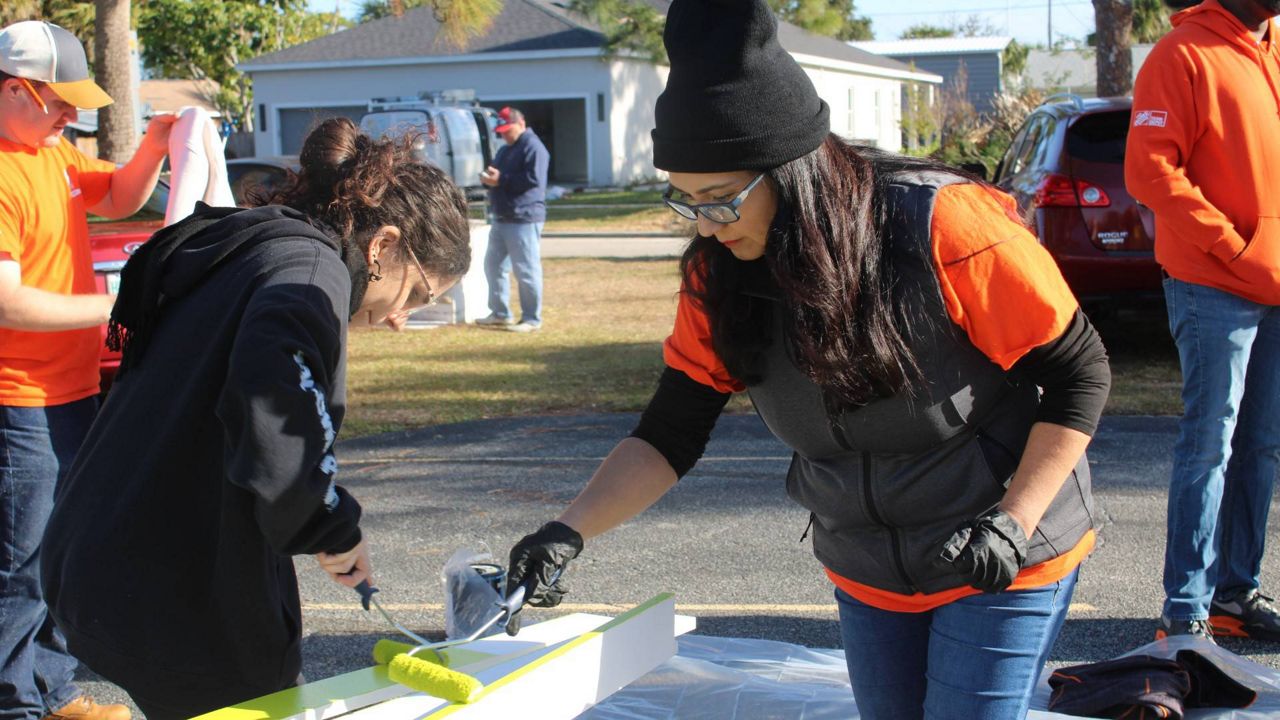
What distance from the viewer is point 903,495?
7.16 feet

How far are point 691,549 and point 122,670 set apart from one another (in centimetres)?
318

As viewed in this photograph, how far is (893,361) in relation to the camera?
206 cm

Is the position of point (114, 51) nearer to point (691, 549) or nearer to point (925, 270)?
point (691, 549)

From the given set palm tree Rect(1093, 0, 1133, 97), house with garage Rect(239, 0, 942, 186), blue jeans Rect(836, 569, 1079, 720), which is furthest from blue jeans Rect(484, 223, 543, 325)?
house with garage Rect(239, 0, 942, 186)

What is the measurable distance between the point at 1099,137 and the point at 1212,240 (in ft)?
15.9

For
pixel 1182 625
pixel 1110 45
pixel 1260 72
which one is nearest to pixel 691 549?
pixel 1182 625

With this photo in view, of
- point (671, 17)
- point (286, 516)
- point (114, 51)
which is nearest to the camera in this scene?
point (286, 516)

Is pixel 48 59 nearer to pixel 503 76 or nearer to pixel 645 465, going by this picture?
pixel 645 465

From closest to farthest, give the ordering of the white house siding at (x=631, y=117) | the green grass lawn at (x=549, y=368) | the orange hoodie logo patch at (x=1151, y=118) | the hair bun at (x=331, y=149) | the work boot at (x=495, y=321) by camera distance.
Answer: the hair bun at (x=331, y=149) < the orange hoodie logo patch at (x=1151, y=118) < the green grass lawn at (x=549, y=368) < the work boot at (x=495, y=321) < the white house siding at (x=631, y=117)

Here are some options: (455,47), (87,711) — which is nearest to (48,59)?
(87,711)

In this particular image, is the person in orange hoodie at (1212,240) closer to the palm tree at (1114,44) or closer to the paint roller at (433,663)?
the paint roller at (433,663)

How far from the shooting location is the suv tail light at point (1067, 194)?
7.92 m

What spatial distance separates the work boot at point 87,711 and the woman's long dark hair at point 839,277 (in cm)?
258

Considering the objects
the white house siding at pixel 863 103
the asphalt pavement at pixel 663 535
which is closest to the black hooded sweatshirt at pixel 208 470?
the asphalt pavement at pixel 663 535
